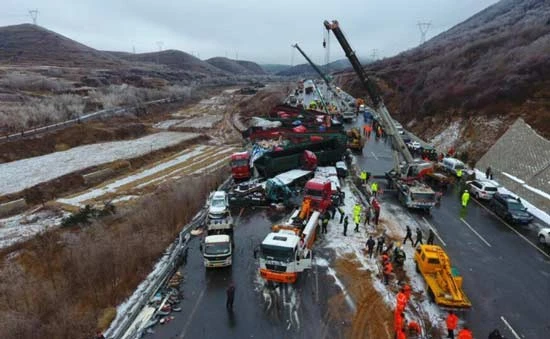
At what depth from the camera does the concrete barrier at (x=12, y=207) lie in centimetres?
3197

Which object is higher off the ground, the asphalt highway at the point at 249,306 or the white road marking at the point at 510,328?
the white road marking at the point at 510,328

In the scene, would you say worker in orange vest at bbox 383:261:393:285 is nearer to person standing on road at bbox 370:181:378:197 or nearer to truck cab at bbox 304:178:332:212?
truck cab at bbox 304:178:332:212

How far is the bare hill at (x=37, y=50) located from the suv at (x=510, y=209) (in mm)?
149791

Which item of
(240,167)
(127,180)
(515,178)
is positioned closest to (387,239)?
(240,167)

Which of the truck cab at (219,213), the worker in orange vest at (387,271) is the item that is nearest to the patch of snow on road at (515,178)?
the worker in orange vest at (387,271)

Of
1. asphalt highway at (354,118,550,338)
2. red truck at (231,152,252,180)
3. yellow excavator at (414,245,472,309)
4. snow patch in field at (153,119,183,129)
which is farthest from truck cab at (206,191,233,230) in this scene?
snow patch in field at (153,119,183,129)

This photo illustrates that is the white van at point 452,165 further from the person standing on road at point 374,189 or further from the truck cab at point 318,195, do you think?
the truck cab at point 318,195

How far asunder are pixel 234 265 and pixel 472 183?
70.2 ft

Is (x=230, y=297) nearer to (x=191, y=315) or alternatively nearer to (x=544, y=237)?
(x=191, y=315)

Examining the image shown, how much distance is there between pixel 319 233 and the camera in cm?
2373

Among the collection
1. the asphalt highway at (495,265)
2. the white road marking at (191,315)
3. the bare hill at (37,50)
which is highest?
the bare hill at (37,50)

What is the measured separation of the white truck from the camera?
19281 mm

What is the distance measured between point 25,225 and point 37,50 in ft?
521

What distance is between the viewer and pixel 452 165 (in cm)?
3409
